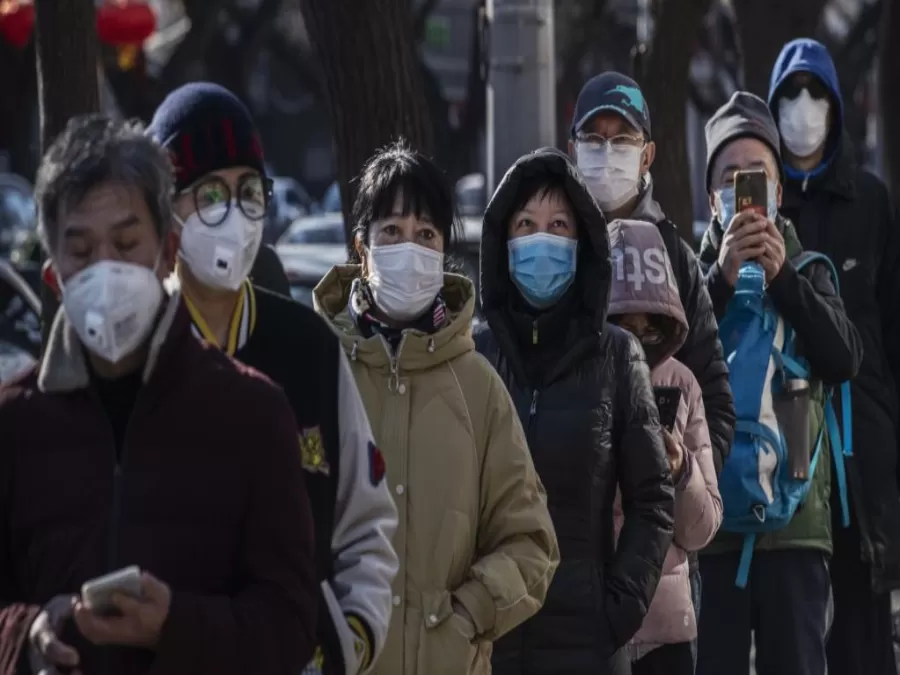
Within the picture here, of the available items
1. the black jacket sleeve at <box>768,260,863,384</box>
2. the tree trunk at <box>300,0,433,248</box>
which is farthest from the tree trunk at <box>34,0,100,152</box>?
the black jacket sleeve at <box>768,260,863,384</box>

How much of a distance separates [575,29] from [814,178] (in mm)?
26843

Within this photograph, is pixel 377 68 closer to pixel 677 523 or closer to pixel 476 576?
pixel 677 523

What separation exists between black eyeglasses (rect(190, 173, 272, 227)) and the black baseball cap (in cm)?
256

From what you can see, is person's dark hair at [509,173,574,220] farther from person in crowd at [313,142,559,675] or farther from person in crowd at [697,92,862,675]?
person in crowd at [697,92,862,675]

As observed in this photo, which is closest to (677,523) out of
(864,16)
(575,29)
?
(575,29)

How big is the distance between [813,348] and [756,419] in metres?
0.27

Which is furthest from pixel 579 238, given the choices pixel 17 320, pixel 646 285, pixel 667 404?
pixel 17 320

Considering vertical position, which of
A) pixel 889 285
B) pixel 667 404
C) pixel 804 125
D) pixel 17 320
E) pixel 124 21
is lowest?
pixel 17 320

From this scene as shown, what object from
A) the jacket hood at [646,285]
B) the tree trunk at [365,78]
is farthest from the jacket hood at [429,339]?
the tree trunk at [365,78]

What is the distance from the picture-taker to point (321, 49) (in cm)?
850

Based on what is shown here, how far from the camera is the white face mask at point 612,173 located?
6164 mm

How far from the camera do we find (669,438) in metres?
5.36

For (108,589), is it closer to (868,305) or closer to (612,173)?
(612,173)

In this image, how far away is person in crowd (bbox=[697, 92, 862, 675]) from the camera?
20.5 ft
